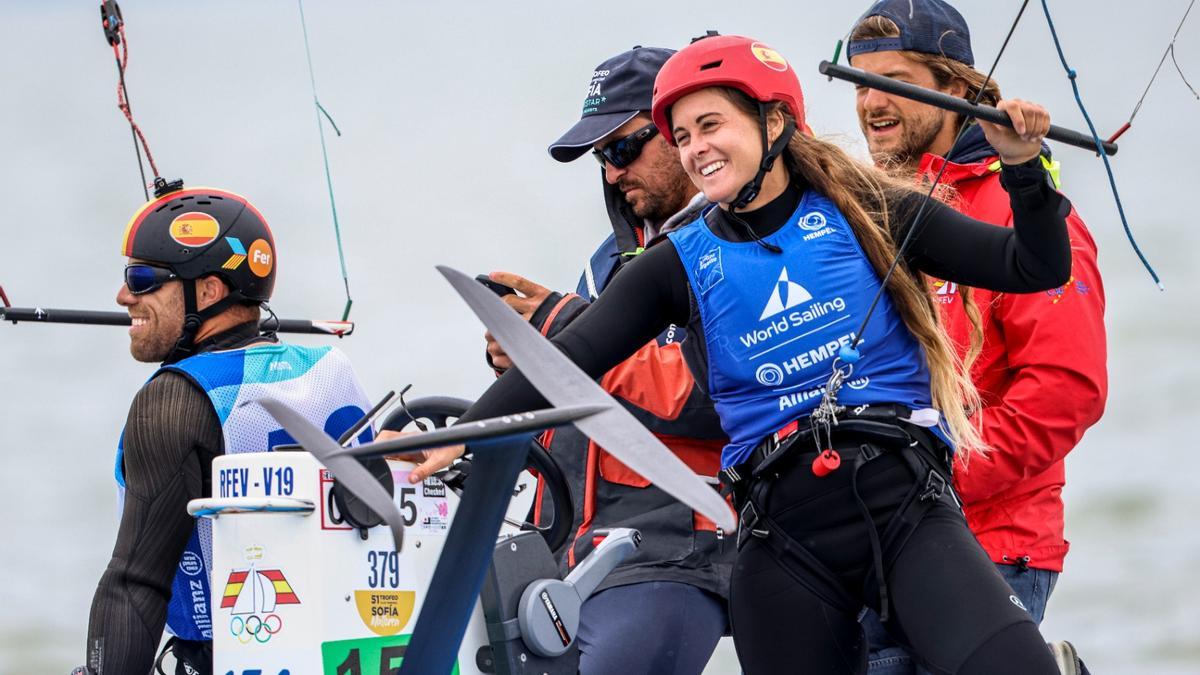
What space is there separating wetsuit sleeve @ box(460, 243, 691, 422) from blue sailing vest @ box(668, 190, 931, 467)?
0.31 feet

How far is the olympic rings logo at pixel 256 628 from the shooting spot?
319cm

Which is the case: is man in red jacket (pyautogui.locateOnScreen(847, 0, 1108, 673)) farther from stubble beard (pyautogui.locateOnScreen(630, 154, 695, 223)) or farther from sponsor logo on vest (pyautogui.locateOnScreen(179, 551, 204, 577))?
sponsor logo on vest (pyautogui.locateOnScreen(179, 551, 204, 577))

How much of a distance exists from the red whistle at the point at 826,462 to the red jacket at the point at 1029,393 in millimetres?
612

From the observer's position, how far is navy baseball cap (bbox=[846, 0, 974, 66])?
3.95 m

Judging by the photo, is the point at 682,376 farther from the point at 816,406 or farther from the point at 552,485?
the point at 816,406

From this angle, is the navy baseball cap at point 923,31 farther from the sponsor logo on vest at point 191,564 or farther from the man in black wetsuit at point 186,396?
the sponsor logo on vest at point 191,564

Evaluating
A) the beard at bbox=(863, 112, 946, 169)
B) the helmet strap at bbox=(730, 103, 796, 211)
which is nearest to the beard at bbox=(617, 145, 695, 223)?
the beard at bbox=(863, 112, 946, 169)

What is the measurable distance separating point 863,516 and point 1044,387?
0.75 metres

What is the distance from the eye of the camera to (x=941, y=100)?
278 centimetres

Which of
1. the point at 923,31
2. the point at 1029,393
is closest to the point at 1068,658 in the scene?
the point at 1029,393

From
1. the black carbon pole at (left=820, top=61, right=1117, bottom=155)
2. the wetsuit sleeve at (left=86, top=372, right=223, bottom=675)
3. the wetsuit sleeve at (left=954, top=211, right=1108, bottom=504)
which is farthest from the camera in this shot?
the wetsuit sleeve at (left=86, top=372, right=223, bottom=675)

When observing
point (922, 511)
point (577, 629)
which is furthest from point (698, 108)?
point (577, 629)

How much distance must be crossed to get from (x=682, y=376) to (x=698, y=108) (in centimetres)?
73

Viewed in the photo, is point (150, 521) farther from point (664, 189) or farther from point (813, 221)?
point (813, 221)
